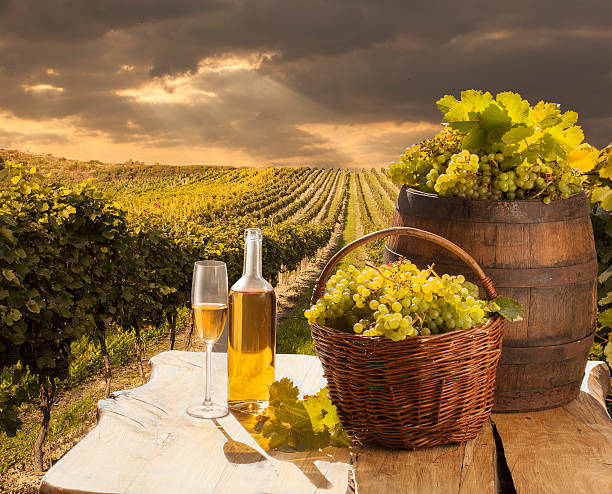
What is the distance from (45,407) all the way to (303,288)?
11.5 meters

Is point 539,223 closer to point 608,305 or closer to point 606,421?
A: point 606,421

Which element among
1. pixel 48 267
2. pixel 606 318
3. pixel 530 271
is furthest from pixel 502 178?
pixel 48 267

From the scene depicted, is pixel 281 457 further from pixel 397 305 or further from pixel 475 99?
pixel 475 99

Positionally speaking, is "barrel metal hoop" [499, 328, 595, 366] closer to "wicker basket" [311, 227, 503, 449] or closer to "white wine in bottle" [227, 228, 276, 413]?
"wicker basket" [311, 227, 503, 449]

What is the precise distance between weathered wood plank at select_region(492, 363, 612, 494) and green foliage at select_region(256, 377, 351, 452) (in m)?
0.48

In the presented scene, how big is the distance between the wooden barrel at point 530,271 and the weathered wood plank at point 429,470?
372 mm

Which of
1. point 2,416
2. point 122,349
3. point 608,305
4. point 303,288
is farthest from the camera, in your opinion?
point 303,288

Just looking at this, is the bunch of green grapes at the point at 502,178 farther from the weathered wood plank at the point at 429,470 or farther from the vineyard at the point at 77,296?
the vineyard at the point at 77,296

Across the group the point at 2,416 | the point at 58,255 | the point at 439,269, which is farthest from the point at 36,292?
the point at 439,269

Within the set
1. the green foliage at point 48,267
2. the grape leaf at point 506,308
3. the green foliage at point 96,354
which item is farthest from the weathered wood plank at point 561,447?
the green foliage at point 96,354

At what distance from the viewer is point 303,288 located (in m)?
16.0

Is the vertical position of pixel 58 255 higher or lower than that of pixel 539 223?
lower

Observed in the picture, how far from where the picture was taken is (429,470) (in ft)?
4.92

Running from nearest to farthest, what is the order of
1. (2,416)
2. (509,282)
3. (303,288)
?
(509,282) → (2,416) → (303,288)
